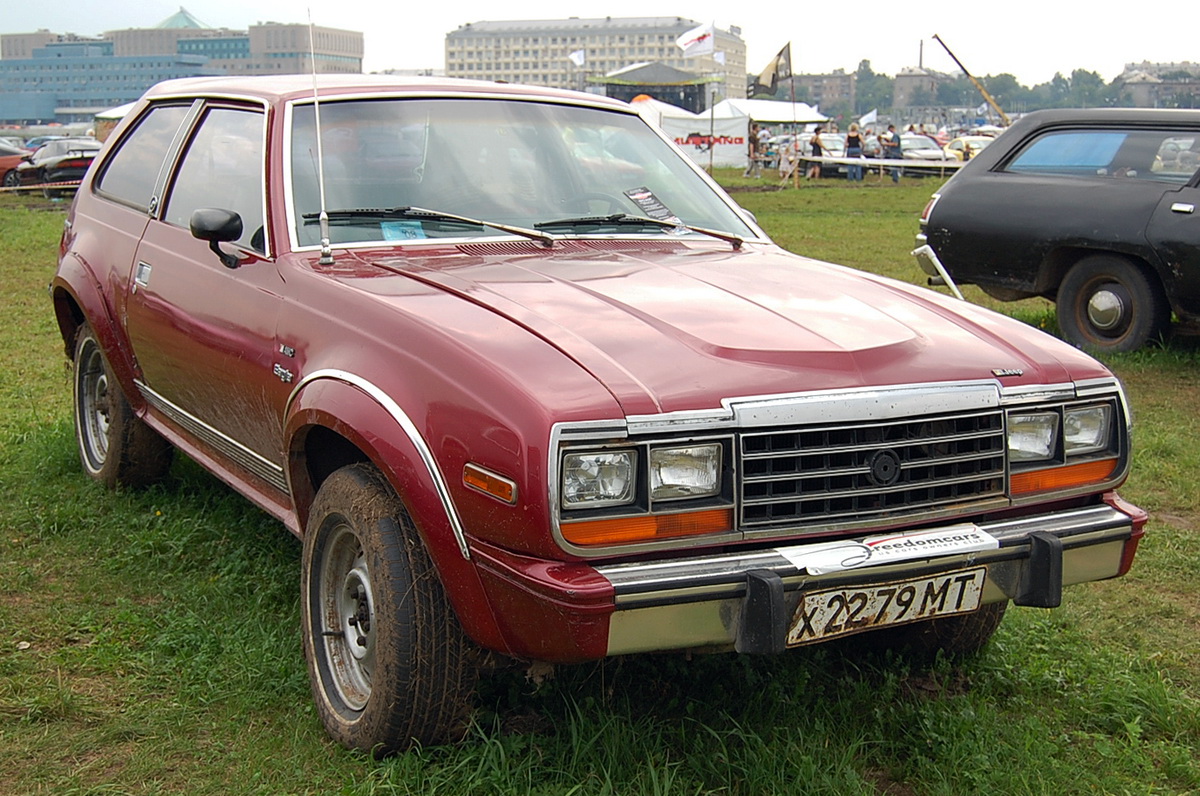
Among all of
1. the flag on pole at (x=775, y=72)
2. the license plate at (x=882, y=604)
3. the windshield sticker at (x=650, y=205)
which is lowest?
the license plate at (x=882, y=604)

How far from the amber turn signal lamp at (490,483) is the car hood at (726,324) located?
0.23 m

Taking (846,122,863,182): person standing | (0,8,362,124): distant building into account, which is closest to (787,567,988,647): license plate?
(846,122,863,182): person standing

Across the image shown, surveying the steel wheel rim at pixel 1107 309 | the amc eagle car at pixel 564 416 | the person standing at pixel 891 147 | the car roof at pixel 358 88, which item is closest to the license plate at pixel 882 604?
the amc eagle car at pixel 564 416

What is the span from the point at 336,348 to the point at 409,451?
0.53 m

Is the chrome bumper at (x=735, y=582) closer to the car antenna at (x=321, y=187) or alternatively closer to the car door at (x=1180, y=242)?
the car antenna at (x=321, y=187)

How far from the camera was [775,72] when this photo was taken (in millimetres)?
35375

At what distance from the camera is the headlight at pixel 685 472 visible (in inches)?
105

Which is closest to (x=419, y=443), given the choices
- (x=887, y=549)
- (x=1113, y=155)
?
(x=887, y=549)

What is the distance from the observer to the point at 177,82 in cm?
539

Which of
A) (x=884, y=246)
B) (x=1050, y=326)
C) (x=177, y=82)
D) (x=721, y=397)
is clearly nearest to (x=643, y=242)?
(x=721, y=397)

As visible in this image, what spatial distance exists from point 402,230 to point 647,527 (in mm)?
1627

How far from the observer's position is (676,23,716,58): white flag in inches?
1449

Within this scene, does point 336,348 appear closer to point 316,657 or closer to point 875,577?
point 316,657

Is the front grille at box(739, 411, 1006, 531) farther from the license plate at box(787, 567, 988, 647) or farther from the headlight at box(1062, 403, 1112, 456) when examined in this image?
the headlight at box(1062, 403, 1112, 456)
